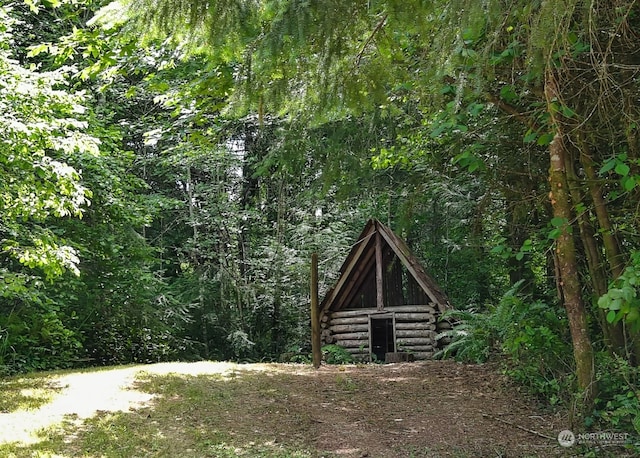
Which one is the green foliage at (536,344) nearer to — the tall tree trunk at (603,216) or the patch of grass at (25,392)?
the tall tree trunk at (603,216)

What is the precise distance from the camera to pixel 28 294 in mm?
9375

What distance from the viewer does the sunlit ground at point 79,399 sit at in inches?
251

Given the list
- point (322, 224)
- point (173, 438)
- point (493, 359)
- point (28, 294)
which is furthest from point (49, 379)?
point (322, 224)

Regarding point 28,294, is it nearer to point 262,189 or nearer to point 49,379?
point 49,379

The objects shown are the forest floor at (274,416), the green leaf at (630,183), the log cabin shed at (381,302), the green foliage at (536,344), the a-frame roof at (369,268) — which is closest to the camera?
the green leaf at (630,183)

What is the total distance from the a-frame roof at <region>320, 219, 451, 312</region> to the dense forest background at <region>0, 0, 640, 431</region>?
143 cm

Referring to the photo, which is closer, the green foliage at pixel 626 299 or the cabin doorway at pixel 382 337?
the green foliage at pixel 626 299

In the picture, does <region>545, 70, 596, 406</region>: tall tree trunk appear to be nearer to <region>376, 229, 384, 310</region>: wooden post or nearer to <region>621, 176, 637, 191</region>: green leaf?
<region>621, 176, 637, 191</region>: green leaf

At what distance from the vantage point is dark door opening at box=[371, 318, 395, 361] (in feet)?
56.2

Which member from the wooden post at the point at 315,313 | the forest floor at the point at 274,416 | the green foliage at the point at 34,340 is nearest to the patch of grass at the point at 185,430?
the forest floor at the point at 274,416

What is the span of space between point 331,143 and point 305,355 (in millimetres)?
10813

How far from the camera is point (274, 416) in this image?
24.1 feet

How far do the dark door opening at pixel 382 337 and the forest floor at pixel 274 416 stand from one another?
22.5 feet

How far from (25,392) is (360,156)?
6088 mm
